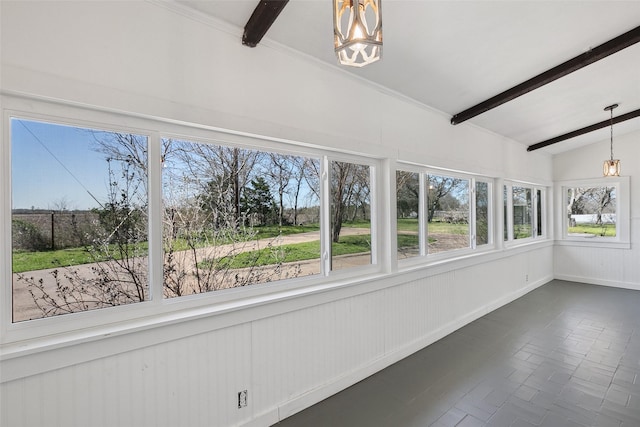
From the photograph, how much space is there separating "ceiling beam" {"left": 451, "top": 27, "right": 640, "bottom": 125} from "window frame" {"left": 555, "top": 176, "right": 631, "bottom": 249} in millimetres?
4376

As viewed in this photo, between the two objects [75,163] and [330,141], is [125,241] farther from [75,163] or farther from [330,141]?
[330,141]

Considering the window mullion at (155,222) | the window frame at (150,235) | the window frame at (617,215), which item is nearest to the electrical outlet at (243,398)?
the window frame at (150,235)

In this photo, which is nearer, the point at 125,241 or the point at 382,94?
the point at 125,241

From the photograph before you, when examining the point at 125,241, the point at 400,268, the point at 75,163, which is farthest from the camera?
the point at 400,268

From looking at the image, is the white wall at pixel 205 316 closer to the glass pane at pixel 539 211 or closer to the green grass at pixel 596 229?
the glass pane at pixel 539 211

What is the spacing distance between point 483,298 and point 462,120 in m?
2.59

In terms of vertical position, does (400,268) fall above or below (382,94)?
below

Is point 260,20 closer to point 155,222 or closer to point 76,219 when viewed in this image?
point 155,222

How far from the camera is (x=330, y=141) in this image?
2.57 meters

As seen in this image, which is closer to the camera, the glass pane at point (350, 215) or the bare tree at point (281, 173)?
the bare tree at point (281, 173)

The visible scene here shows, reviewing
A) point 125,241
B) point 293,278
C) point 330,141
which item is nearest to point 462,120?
point 330,141

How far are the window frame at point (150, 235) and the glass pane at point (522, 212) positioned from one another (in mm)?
4507

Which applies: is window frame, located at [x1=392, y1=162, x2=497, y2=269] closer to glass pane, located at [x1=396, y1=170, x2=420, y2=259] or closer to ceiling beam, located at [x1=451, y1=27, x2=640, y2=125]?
glass pane, located at [x1=396, y1=170, x2=420, y2=259]

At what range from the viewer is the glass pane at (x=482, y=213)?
4.68m
